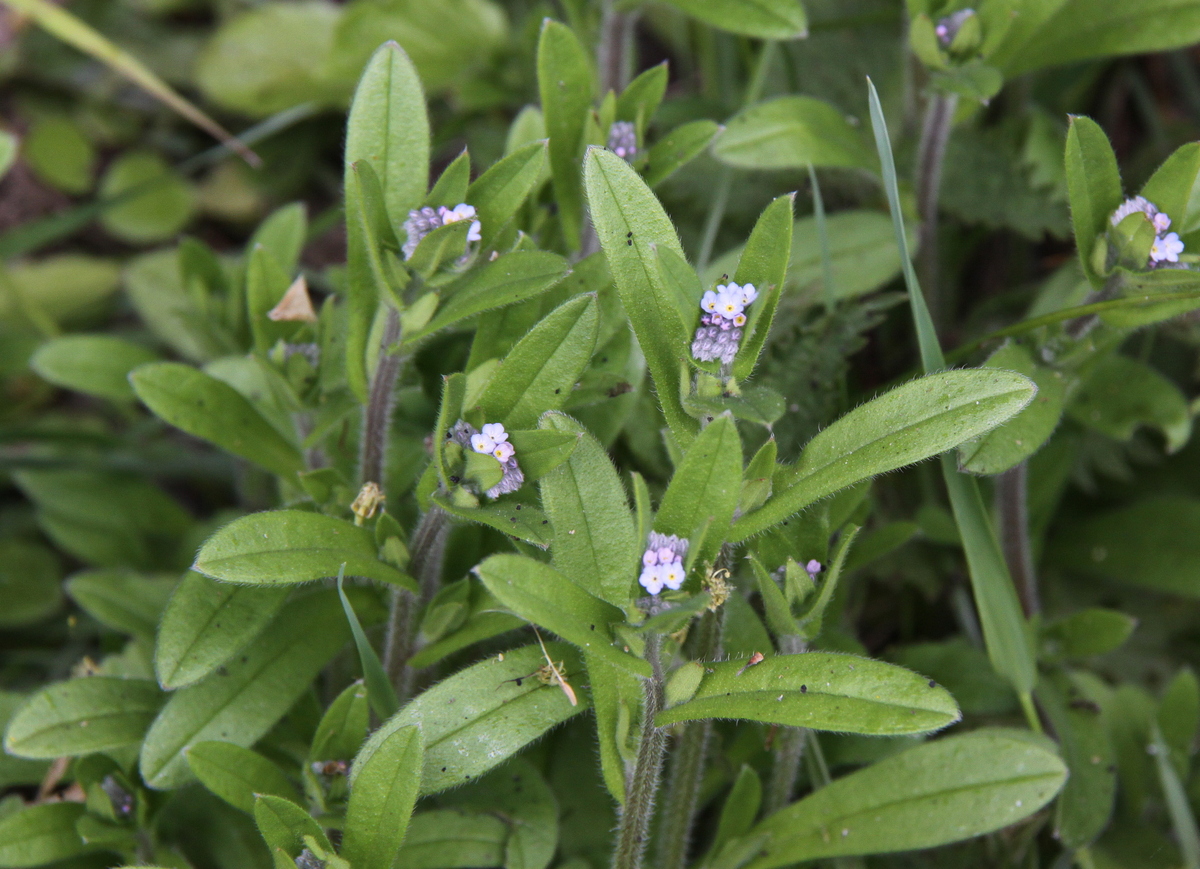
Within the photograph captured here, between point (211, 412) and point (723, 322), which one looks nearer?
point (723, 322)

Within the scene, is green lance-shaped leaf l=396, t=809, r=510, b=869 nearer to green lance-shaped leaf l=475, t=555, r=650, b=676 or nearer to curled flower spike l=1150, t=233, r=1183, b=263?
green lance-shaped leaf l=475, t=555, r=650, b=676

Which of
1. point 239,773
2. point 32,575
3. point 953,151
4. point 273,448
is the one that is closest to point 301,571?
point 239,773

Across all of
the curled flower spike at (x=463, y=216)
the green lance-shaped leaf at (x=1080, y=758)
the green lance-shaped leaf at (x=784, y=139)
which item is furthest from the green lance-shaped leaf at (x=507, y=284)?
the green lance-shaped leaf at (x=1080, y=758)

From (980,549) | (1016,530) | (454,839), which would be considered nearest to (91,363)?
(454,839)

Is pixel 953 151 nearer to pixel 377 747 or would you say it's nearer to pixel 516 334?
pixel 516 334

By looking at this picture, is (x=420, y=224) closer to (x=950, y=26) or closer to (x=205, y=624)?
(x=205, y=624)
